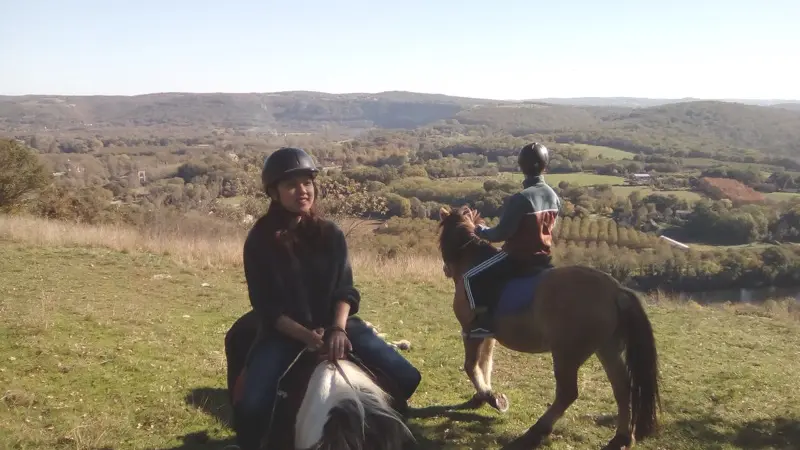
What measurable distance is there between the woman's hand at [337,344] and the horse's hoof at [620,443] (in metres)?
2.32

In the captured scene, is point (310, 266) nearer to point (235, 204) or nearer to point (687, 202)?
point (235, 204)

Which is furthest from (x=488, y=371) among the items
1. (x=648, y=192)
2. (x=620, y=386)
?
(x=648, y=192)

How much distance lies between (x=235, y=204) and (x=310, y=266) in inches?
896

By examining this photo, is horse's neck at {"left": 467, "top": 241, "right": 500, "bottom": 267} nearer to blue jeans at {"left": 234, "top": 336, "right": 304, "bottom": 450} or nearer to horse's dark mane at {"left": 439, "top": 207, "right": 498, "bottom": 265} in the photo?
horse's dark mane at {"left": 439, "top": 207, "right": 498, "bottom": 265}

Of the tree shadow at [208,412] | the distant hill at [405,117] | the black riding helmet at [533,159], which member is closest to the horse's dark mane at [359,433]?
the tree shadow at [208,412]

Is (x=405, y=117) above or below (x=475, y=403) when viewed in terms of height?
above

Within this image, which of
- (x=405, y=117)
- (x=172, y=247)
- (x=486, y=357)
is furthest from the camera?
(x=405, y=117)

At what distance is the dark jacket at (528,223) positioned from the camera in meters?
4.63

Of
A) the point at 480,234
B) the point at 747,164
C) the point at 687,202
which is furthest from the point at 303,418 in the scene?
the point at 747,164

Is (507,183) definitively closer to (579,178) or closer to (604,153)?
(579,178)

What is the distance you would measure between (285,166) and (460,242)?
2.05 metres

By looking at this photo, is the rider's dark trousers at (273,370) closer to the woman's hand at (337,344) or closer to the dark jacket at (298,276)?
the dark jacket at (298,276)

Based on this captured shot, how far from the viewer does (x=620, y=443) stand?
4176 millimetres

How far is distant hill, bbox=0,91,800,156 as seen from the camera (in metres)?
86.7
